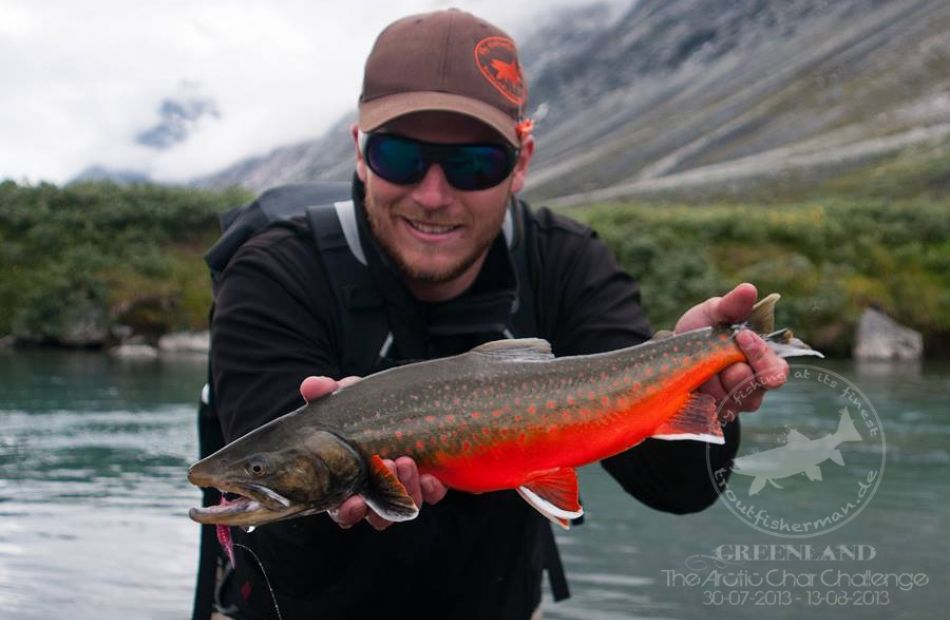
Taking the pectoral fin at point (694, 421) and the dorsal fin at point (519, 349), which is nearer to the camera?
the dorsal fin at point (519, 349)

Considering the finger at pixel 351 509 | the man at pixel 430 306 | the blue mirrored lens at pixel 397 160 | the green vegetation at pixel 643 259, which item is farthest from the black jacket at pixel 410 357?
the green vegetation at pixel 643 259

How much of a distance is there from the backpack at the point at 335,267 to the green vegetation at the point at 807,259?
37.3 m

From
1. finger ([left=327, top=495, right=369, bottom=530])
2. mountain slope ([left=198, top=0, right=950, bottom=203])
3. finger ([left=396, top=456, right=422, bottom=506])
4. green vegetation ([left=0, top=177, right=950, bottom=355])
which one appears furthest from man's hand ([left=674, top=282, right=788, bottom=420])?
mountain slope ([left=198, top=0, right=950, bottom=203])

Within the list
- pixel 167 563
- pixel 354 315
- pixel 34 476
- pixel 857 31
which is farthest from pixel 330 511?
pixel 857 31

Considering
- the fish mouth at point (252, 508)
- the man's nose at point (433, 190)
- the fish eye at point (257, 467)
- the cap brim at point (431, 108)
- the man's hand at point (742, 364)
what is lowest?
the fish mouth at point (252, 508)

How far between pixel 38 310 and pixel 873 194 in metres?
80.4

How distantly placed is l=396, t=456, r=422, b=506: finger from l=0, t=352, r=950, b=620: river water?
115 inches

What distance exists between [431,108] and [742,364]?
5.42 ft

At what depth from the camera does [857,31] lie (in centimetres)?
19000

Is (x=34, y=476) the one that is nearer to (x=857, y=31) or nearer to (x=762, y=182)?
(x=762, y=182)

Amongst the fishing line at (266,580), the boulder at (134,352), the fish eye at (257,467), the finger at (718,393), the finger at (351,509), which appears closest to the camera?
the fish eye at (257,467)

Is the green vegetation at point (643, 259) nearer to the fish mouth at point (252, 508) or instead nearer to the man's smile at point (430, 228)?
the man's smile at point (430, 228)

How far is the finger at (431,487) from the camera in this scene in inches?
142

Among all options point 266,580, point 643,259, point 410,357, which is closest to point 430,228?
point 410,357
